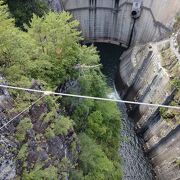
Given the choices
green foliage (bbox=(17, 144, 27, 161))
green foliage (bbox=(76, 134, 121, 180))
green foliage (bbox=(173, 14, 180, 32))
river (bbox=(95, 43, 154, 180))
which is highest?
green foliage (bbox=(17, 144, 27, 161))

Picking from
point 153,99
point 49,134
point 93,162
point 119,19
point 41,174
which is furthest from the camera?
point 119,19

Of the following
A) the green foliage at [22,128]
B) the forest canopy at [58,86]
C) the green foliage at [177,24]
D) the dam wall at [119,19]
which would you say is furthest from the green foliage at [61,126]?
the dam wall at [119,19]

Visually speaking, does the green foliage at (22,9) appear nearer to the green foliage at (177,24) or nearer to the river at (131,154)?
the river at (131,154)

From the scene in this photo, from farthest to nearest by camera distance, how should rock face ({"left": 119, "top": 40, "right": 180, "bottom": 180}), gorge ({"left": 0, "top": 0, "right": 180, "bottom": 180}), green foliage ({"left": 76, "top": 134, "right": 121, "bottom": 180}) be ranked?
rock face ({"left": 119, "top": 40, "right": 180, "bottom": 180})
green foliage ({"left": 76, "top": 134, "right": 121, "bottom": 180})
gorge ({"left": 0, "top": 0, "right": 180, "bottom": 180})

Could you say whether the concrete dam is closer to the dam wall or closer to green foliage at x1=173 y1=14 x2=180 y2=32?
the dam wall

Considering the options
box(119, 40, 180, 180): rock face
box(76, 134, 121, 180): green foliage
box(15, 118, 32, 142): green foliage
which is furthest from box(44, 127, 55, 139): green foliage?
box(119, 40, 180, 180): rock face

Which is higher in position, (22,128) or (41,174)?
(22,128)

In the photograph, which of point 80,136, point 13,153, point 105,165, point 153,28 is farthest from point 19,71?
point 153,28

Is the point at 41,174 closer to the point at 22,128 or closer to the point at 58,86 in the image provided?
the point at 22,128

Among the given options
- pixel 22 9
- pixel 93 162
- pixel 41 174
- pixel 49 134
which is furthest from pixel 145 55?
pixel 41 174

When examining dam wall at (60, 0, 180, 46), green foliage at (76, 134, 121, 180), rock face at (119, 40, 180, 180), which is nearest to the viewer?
green foliage at (76, 134, 121, 180)
